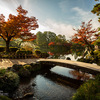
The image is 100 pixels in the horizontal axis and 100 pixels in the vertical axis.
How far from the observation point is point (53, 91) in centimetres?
625

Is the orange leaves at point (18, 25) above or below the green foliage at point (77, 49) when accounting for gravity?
above

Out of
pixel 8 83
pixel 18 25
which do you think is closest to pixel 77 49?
pixel 18 25

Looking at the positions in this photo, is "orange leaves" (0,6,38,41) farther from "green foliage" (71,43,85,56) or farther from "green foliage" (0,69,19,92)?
"green foliage" (71,43,85,56)

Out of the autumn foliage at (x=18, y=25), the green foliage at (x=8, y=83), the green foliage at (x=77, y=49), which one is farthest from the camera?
the green foliage at (x=77, y=49)

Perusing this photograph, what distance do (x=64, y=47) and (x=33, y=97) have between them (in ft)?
74.1

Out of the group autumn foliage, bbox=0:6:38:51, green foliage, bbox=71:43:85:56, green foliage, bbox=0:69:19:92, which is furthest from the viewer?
green foliage, bbox=71:43:85:56

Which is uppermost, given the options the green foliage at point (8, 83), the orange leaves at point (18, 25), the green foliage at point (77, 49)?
the orange leaves at point (18, 25)

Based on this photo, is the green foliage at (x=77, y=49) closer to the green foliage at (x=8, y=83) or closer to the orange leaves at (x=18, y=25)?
the orange leaves at (x=18, y=25)

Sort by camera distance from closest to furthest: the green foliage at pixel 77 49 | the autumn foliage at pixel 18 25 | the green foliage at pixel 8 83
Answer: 1. the green foliage at pixel 8 83
2. the autumn foliage at pixel 18 25
3. the green foliage at pixel 77 49

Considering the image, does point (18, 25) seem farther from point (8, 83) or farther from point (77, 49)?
point (77, 49)

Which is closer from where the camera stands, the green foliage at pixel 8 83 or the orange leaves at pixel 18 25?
the green foliage at pixel 8 83

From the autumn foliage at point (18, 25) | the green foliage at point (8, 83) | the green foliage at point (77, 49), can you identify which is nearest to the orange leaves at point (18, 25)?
the autumn foliage at point (18, 25)

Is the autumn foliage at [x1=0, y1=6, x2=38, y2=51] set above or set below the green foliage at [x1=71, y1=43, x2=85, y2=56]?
above

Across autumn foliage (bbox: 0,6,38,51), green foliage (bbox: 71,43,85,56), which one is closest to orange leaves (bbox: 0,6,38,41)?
autumn foliage (bbox: 0,6,38,51)
